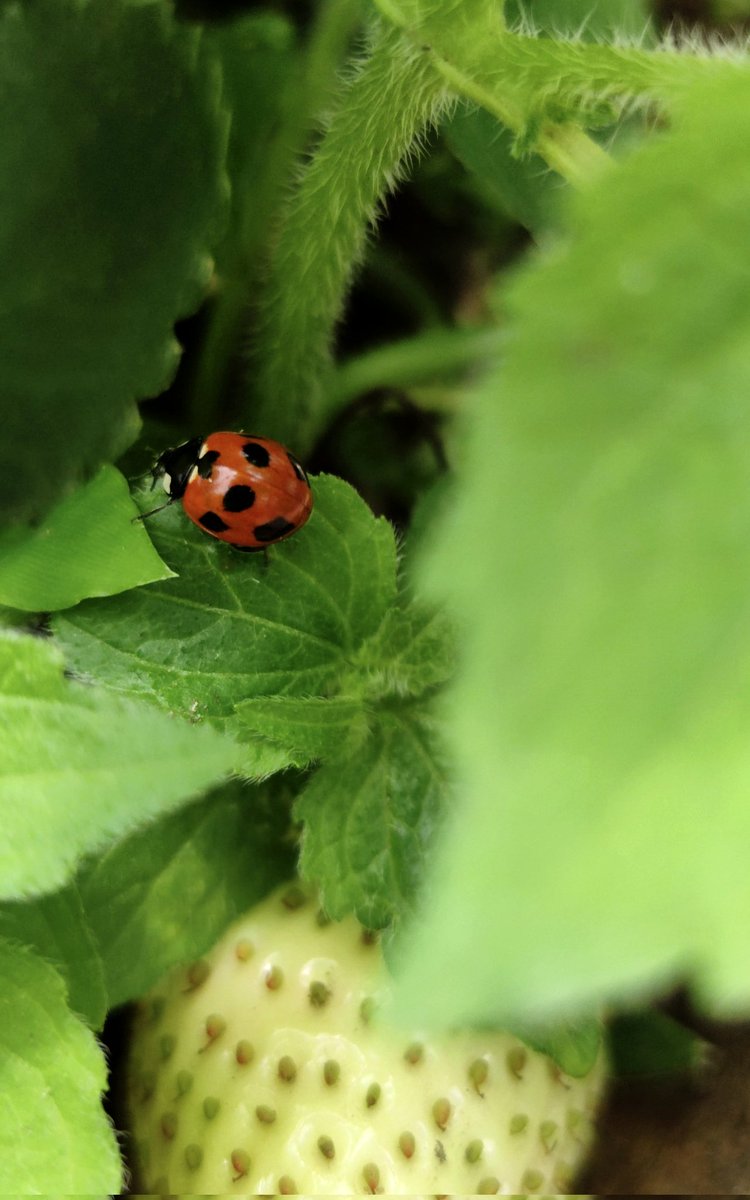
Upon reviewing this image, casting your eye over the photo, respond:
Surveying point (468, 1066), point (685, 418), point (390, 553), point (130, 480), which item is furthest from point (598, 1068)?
point (685, 418)

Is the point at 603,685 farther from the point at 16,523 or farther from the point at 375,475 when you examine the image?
the point at 375,475

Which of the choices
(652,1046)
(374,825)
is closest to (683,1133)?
(652,1046)

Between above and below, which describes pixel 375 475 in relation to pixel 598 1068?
above

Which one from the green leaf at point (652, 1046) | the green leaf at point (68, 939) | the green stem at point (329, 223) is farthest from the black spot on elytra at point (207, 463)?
the green leaf at point (652, 1046)

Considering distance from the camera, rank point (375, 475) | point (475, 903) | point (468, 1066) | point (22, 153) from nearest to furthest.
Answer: point (475, 903) < point (22, 153) < point (468, 1066) < point (375, 475)

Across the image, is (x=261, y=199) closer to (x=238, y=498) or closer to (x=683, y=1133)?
(x=238, y=498)

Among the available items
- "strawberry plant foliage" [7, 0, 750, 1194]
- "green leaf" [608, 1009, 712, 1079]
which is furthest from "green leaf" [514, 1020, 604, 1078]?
"green leaf" [608, 1009, 712, 1079]

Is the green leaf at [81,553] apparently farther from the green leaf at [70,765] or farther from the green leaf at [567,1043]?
the green leaf at [567,1043]
